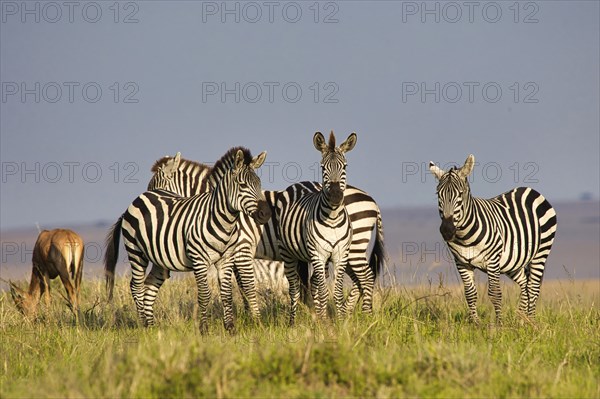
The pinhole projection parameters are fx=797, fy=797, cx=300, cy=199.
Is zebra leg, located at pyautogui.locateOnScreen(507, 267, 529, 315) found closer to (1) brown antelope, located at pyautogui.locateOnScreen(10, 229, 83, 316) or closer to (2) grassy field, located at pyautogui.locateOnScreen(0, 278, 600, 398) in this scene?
(2) grassy field, located at pyautogui.locateOnScreen(0, 278, 600, 398)

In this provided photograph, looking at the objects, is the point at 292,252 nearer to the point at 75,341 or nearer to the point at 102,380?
the point at 75,341

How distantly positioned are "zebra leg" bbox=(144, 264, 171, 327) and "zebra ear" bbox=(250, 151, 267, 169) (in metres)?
2.38

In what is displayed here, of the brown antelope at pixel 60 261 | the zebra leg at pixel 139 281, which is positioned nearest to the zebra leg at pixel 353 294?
the zebra leg at pixel 139 281

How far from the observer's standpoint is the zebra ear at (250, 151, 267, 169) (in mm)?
10531

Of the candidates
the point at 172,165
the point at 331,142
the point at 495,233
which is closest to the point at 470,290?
the point at 495,233

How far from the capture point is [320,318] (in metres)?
10.3

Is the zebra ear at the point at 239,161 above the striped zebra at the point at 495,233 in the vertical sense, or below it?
above

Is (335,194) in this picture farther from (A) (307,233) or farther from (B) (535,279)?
(B) (535,279)

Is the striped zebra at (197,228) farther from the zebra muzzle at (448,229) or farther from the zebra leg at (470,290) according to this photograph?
the zebra leg at (470,290)

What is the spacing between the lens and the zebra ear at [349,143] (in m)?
10.8

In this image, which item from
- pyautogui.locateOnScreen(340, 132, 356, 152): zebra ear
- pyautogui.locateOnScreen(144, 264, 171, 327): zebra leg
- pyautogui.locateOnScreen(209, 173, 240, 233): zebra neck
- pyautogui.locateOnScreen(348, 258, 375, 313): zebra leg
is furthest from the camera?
pyautogui.locateOnScreen(144, 264, 171, 327): zebra leg

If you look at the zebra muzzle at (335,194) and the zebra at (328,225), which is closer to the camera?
the zebra muzzle at (335,194)

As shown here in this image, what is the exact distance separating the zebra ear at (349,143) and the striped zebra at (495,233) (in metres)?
1.09

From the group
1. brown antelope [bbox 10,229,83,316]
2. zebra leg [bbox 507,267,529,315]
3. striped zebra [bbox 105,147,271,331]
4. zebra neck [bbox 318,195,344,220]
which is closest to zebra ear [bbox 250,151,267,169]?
striped zebra [bbox 105,147,271,331]
